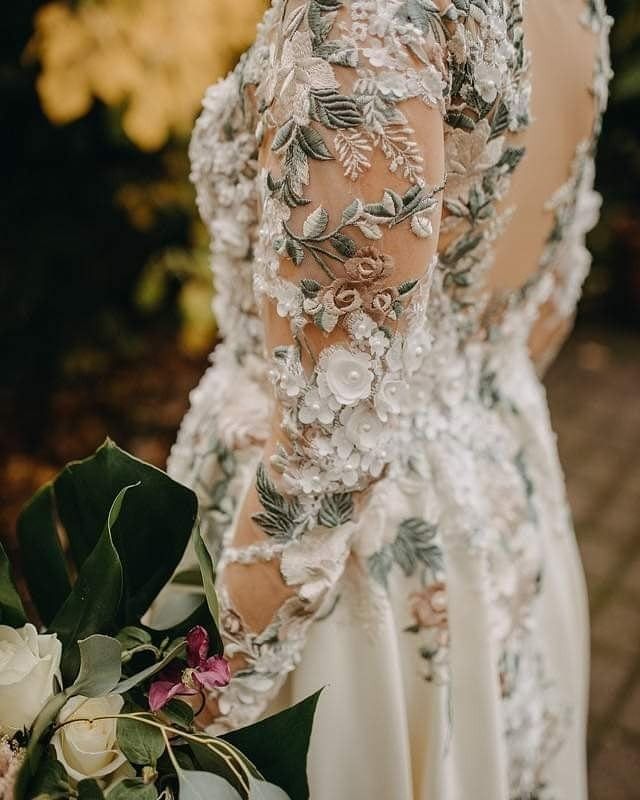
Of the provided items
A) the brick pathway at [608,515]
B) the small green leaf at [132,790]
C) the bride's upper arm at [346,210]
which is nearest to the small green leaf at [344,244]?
the bride's upper arm at [346,210]

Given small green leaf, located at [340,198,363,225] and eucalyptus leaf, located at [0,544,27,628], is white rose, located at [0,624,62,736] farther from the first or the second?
small green leaf, located at [340,198,363,225]

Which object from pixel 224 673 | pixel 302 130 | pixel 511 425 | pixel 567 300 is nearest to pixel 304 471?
pixel 224 673

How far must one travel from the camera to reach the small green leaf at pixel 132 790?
0.76m

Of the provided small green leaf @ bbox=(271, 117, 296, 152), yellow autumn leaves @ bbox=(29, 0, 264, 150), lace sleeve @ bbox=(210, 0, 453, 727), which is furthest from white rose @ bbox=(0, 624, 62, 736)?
yellow autumn leaves @ bbox=(29, 0, 264, 150)

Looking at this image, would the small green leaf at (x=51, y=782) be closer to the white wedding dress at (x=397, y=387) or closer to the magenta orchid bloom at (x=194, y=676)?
the magenta orchid bloom at (x=194, y=676)

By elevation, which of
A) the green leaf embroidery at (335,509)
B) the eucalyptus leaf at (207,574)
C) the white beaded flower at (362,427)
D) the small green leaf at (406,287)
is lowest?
the eucalyptus leaf at (207,574)

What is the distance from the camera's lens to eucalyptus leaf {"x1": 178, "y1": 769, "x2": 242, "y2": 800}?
0.77 meters

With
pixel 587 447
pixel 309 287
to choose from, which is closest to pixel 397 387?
pixel 309 287

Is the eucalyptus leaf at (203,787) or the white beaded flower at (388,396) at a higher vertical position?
the white beaded flower at (388,396)

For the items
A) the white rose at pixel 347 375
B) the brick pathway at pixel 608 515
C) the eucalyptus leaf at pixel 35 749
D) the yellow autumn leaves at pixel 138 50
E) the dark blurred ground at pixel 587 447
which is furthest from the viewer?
the dark blurred ground at pixel 587 447

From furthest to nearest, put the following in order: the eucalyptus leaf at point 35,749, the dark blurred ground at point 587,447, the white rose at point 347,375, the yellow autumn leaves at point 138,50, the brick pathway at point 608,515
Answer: the dark blurred ground at point 587,447 < the brick pathway at point 608,515 < the yellow autumn leaves at point 138,50 < the white rose at point 347,375 < the eucalyptus leaf at point 35,749

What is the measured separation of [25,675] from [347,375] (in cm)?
38

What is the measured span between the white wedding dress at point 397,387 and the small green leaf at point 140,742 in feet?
0.73

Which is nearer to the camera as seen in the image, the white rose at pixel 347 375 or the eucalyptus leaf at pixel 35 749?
the eucalyptus leaf at pixel 35 749
